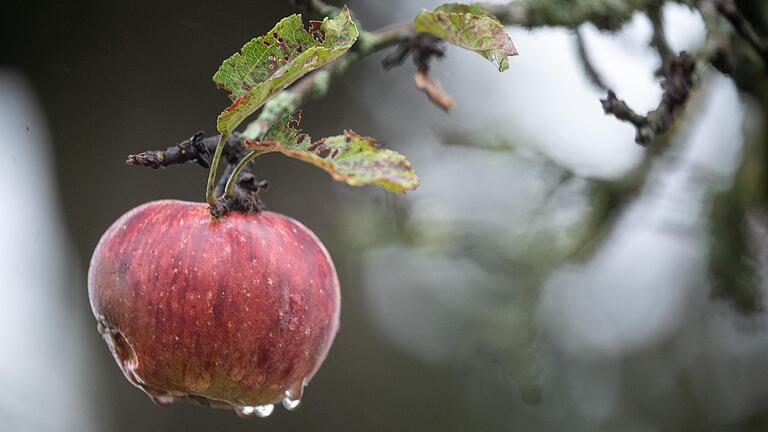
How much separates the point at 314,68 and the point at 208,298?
228 millimetres

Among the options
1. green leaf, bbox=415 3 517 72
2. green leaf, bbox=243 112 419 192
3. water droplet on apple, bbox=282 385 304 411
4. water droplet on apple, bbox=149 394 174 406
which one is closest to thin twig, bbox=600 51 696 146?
green leaf, bbox=415 3 517 72

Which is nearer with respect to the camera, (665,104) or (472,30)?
(472,30)

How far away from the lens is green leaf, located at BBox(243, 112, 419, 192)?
0.56 meters

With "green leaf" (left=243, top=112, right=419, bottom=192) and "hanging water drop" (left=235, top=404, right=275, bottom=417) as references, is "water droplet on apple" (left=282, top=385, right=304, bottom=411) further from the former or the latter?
"green leaf" (left=243, top=112, right=419, bottom=192)

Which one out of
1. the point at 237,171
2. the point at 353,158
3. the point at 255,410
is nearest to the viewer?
the point at 353,158

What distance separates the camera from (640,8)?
3.62 ft

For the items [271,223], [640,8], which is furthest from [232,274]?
[640,8]

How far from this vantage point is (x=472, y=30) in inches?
27.5

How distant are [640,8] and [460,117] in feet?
6.72

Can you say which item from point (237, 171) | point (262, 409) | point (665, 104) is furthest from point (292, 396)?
point (665, 104)

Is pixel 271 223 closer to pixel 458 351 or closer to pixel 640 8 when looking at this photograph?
pixel 640 8

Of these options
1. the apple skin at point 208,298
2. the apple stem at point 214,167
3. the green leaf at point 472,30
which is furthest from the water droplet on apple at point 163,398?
the green leaf at point 472,30

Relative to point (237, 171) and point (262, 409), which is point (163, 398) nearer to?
point (262, 409)

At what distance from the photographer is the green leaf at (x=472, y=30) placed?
0.67 meters
